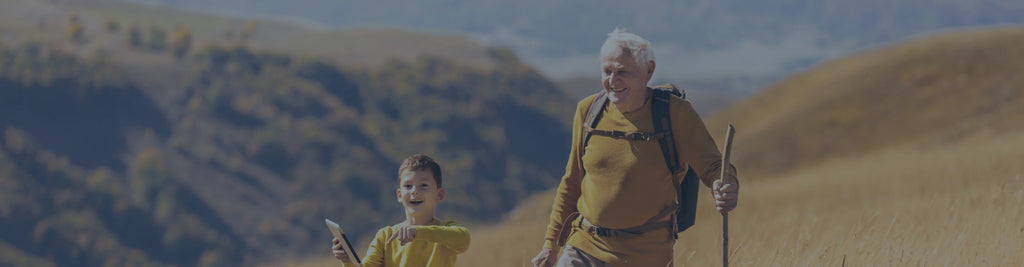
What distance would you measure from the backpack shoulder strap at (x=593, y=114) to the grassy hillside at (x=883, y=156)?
1166 mm

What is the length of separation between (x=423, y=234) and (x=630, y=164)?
1.00 meters

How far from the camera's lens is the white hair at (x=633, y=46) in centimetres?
490

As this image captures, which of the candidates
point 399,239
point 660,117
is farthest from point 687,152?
point 399,239

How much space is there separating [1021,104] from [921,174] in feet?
60.2

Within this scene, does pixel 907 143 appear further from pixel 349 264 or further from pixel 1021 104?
pixel 349 264

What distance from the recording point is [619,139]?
493cm

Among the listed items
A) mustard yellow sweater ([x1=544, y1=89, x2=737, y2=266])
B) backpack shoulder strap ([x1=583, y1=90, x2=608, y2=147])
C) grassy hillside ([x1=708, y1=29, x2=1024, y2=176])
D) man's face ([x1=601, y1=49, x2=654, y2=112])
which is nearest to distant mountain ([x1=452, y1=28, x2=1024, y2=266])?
grassy hillside ([x1=708, y1=29, x2=1024, y2=176])

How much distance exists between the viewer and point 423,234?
15.3 feet

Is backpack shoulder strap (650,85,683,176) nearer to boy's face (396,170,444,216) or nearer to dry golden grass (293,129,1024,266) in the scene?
dry golden grass (293,129,1024,266)

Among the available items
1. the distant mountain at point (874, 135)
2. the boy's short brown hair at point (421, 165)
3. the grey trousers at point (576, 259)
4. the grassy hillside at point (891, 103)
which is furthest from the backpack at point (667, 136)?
the grassy hillside at point (891, 103)

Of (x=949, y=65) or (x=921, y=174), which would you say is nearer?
(x=921, y=174)

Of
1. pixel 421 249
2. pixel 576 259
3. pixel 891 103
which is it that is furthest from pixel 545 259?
pixel 891 103

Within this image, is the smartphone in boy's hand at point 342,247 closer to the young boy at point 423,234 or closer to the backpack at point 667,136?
the young boy at point 423,234

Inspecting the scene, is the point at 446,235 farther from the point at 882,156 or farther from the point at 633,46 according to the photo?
the point at 882,156
